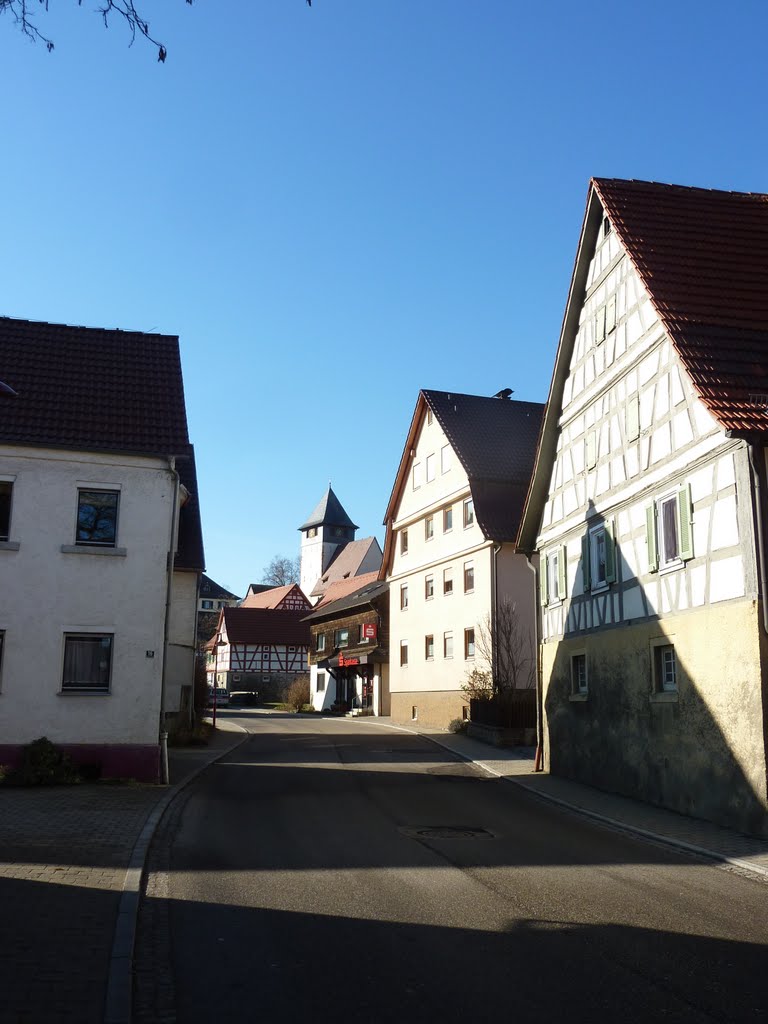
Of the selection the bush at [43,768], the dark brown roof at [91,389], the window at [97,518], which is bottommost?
the bush at [43,768]

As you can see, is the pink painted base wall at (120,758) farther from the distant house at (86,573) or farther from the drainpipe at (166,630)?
the drainpipe at (166,630)

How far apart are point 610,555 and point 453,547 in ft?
61.9

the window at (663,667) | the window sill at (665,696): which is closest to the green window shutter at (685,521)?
the window at (663,667)

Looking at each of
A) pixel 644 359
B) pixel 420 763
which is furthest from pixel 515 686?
pixel 644 359

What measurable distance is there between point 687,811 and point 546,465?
9.69m

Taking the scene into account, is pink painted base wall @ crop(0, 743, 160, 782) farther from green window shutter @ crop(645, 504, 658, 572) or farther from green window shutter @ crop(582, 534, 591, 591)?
green window shutter @ crop(645, 504, 658, 572)

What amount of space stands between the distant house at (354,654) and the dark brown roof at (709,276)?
95.1 ft

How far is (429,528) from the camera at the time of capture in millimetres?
40688

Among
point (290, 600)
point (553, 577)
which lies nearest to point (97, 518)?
point (553, 577)

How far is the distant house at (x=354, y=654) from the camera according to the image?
153ft

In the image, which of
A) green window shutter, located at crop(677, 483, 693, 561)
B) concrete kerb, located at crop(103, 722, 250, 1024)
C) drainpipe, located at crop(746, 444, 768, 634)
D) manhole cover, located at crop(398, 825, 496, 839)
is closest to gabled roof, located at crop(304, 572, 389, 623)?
green window shutter, located at crop(677, 483, 693, 561)

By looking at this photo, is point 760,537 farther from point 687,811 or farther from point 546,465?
point 546,465

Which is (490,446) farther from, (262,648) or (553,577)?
(262,648)

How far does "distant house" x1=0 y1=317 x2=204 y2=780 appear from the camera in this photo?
1852 cm
